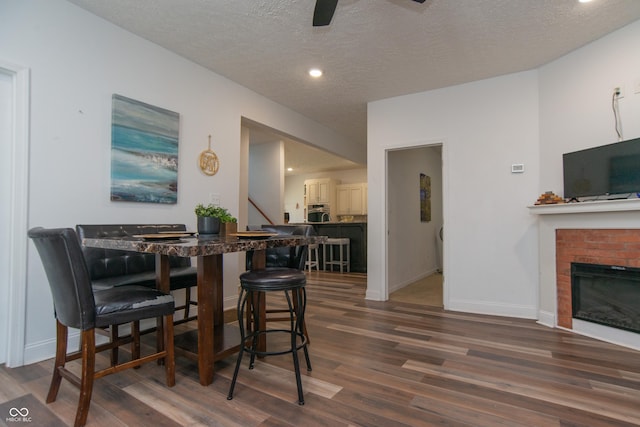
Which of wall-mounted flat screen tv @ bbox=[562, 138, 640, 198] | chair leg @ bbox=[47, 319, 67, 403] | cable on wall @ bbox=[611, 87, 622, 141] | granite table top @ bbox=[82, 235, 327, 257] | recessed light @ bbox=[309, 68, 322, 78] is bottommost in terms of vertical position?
chair leg @ bbox=[47, 319, 67, 403]

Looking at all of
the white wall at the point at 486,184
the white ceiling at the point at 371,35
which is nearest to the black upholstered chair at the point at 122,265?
the white ceiling at the point at 371,35

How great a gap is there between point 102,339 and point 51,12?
2591mm

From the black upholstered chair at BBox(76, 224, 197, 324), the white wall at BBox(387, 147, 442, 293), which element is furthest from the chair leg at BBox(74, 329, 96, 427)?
the white wall at BBox(387, 147, 442, 293)

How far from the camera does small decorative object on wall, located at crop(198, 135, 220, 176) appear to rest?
11.0 ft

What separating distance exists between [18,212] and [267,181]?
449 cm

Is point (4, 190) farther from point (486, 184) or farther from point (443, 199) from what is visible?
point (486, 184)

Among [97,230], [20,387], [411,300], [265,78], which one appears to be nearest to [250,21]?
[265,78]

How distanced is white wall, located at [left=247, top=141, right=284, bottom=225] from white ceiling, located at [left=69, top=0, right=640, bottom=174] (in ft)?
8.45

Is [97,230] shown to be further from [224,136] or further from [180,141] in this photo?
[224,136]

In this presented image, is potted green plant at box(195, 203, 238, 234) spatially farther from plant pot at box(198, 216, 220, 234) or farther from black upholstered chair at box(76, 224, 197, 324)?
black upholstered chair at box(76, 224, 197, 324)

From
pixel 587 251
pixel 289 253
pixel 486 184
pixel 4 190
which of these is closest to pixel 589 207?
pixel 587 251

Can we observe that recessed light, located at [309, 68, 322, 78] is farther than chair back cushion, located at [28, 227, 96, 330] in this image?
Yes

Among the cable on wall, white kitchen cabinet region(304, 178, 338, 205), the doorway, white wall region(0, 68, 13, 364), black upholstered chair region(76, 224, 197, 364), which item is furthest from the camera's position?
white kitchen cabinet region(304, 178, 338, 205)

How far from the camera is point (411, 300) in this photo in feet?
13.5
